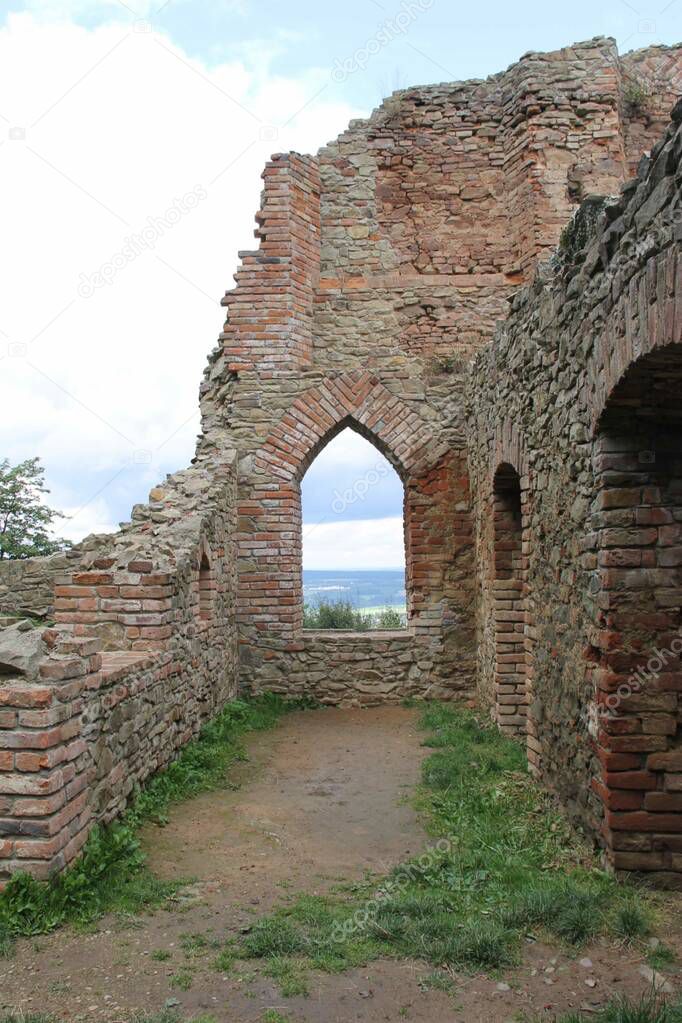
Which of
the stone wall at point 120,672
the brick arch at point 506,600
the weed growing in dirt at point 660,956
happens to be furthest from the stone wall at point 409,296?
the weed growing in dirt at point 660,956

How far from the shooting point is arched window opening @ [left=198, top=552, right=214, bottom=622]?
7.84 meters

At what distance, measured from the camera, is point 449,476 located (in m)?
9.51

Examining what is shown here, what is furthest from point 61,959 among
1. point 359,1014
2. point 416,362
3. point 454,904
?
point 416,362

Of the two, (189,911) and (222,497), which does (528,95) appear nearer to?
(222,497)

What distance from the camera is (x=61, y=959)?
332cm

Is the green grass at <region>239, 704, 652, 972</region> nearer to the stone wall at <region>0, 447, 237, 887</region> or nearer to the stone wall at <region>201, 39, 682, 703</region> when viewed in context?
the stone wall at <region>0, 447, 237, 887</region>

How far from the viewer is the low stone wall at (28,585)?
1015 cm

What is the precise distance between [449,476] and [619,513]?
17.7 ft

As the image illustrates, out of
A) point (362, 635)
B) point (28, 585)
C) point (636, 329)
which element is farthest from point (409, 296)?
point (636, 329)

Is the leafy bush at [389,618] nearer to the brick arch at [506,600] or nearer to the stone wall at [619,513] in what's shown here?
the brick arch at [506,600]

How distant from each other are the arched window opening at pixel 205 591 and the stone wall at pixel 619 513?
12.2ft

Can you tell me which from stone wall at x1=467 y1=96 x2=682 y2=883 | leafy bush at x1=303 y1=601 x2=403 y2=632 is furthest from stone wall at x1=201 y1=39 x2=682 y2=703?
stone wall at x1=467 y1=96 x2=682 y2=883

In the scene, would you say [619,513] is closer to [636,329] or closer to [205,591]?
[636,329]

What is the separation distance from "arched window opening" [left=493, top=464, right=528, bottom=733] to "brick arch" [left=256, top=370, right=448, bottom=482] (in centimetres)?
201
